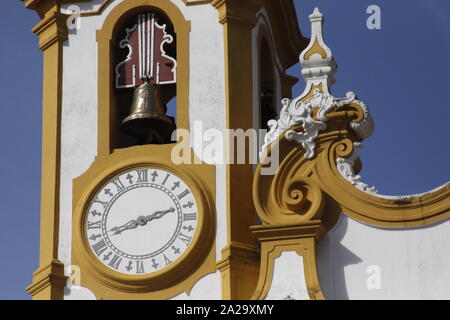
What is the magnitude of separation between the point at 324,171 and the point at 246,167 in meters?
1.12

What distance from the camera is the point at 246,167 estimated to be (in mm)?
27031

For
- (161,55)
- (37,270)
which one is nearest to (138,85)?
(161,55)

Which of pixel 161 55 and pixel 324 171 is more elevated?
pixel 161 55

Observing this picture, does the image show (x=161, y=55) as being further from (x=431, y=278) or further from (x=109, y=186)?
(x=431, y=278)

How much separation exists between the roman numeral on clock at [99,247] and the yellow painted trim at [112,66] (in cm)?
129

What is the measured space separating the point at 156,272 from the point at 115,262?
0.61 m

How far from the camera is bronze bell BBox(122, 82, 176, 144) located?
90.6 feet

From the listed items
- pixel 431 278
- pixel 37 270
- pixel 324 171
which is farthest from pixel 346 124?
pixel 37 270

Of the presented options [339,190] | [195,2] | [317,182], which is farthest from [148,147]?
[339,190]

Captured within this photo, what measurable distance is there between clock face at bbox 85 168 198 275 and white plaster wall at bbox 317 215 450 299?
1.93 metres

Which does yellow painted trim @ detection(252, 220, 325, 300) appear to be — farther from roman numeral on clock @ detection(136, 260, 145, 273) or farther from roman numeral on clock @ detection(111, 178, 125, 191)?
roman numeral on clock @ detection(111, 178, 125, 191)

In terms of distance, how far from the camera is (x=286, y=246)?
85.7 feet
